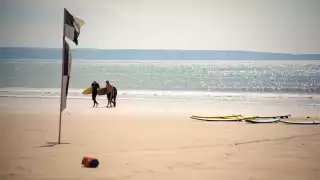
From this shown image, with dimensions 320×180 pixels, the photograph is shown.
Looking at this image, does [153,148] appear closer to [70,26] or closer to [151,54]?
[70,26]

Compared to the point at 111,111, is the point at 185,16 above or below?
above

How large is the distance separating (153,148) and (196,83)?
13133mm

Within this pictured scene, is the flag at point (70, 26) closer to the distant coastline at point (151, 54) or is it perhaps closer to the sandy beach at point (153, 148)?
the sandy beach at point (153, 148)

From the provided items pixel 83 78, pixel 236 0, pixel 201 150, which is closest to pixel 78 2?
pixel 236 0

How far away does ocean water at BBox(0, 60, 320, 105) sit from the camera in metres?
12.7

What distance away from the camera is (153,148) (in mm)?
4992

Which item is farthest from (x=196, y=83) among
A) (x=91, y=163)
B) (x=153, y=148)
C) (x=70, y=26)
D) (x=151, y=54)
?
(x=91, y=163)

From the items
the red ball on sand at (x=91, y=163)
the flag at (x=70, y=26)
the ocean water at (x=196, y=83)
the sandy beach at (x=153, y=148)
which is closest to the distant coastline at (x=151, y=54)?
the ocean water at (x=196, y=83)

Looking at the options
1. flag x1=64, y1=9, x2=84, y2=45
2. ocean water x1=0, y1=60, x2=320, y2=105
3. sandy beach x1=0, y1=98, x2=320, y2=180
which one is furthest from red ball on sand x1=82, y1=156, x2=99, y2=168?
ocean water x1=0, y1=60, x2=320, y2=105

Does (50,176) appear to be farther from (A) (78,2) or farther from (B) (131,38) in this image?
(B) (131,38)

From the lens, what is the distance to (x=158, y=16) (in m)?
7.16

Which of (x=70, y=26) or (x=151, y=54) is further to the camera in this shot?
(x=151, y=54)

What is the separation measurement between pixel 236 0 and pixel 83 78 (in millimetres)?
12593

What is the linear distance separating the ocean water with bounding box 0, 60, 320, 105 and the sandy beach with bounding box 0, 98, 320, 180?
4.53 m
